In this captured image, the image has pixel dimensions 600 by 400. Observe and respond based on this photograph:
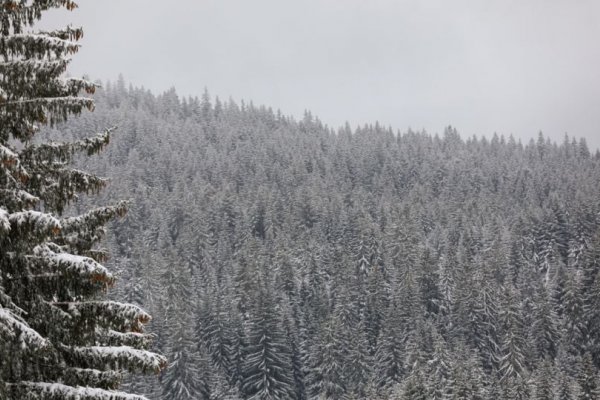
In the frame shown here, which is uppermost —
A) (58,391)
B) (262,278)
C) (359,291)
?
(262,278)

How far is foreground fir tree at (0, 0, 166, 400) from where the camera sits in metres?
9.11

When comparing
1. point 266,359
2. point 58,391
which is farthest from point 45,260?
point 266,359

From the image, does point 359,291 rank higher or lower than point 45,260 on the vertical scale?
higher

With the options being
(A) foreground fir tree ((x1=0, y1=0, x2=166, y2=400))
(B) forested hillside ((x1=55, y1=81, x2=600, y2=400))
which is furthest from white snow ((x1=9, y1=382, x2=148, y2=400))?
(B) forested hillside ((x1=55, y1=81, x2=600, y2=400))

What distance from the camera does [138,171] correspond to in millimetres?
186750

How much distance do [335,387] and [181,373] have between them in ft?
61.7

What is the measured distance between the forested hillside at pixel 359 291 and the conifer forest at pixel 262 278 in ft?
1.09

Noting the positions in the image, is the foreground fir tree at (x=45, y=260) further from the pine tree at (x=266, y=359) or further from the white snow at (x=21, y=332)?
the pine tree at (x=266, y=359)

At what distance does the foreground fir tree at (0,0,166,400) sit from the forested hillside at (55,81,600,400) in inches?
2024

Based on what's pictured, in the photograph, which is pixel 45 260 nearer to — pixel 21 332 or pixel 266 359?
pixel 21 332

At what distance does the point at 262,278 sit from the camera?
366ft

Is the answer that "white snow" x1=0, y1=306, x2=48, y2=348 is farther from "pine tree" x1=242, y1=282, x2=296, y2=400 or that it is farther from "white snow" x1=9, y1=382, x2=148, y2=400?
"pine tree" x1=242, y1=282, x2=296, y2=400

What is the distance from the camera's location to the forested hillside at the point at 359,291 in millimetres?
83438

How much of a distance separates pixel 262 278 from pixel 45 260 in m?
103
